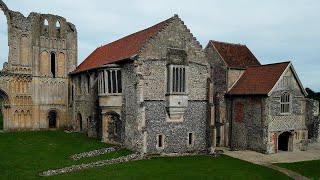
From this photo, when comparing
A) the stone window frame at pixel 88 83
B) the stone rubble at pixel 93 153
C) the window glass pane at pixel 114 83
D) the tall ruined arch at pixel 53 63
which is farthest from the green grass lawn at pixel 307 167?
the tall ruined arch at pixel 53 63

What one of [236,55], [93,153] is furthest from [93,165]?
[236,55]

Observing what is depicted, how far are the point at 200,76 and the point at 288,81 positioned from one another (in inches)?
361

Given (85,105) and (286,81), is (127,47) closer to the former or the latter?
(85,105)

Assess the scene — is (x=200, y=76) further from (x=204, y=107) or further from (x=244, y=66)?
(x=244, y=66)

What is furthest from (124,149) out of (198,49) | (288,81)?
(288,81)

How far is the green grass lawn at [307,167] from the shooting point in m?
27.9

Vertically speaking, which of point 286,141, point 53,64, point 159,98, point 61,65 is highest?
point 53,64

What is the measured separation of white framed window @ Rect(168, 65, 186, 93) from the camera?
3331cm

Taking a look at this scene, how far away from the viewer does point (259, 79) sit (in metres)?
38.2

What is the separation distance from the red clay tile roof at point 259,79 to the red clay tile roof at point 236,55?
174 centimetres

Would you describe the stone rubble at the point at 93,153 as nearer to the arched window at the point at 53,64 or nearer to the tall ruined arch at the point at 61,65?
the tall ruined arch at the point at 61,65

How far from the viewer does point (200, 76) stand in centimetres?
3562

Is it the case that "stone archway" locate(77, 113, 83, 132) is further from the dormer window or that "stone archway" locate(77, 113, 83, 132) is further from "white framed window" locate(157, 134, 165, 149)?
"white framed window" locate(157, 134, 165, 149)

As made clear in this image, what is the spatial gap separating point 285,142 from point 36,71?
3261 centimetres
